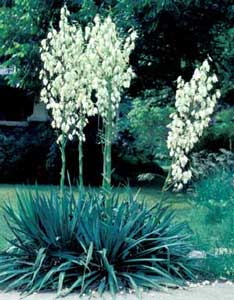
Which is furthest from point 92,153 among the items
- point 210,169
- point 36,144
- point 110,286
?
point 110,286

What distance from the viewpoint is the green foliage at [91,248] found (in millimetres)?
5887

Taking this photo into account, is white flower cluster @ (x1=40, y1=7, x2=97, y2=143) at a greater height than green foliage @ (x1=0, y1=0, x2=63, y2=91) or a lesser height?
lesser

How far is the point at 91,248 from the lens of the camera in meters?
5.80

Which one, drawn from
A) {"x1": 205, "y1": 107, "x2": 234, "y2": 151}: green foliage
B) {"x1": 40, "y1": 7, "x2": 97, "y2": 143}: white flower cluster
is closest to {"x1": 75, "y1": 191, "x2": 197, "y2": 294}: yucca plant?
{"x1": 40, "y1": 7, "x2": 97, "y2": 143}: white flower cluster

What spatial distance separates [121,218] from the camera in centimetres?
627

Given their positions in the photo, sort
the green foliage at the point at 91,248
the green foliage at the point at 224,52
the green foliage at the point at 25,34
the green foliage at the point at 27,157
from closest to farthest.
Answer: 1. the green foliage at the point at 91,248
2. the green foliage at the point at 25,34
3. the green foliage at the point at 224,52
4. the green foliage at the point at 27,157

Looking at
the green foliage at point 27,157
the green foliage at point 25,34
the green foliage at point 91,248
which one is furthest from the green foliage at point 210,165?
the green foliage at point 27,157

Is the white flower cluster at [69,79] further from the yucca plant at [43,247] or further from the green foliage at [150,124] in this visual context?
the green foliage at [150,124]

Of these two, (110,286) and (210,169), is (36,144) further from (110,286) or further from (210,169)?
(110,286)

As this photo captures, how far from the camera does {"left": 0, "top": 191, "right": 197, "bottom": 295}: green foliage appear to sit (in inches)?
232

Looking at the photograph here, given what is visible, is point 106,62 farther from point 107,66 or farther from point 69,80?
point 69,80

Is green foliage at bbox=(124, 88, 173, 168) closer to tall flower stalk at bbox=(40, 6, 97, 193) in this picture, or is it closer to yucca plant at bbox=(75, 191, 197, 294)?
tall flower stalk at bbox=(40, 6, 97, 193)

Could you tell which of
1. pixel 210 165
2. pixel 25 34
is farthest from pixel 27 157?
pixel 210 165

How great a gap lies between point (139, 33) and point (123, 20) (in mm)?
773
